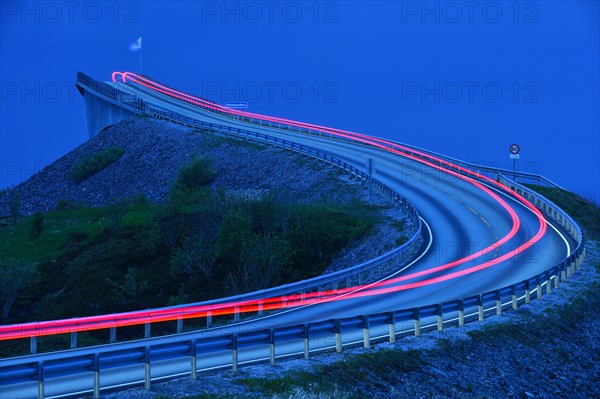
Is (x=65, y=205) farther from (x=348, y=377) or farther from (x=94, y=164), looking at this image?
(x=348, y=377)

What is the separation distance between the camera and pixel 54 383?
15.5 metres

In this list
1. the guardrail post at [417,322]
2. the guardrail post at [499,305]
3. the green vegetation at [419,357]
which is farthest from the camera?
the guardrail post at [499,305]

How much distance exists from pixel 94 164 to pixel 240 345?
237 ft

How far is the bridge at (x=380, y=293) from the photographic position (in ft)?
51.1

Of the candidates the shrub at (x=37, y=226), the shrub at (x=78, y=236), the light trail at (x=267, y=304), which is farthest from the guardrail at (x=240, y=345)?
the shrub at (x=37, y=226)

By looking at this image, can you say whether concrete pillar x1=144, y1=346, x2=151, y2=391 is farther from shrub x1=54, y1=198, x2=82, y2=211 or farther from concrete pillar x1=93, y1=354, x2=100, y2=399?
shrub x1=54, y1=198, x2=82, y2=211

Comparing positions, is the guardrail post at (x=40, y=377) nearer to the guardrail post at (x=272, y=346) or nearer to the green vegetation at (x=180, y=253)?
the guardrail post at (x=272, y=346)

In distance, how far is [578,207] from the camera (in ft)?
169

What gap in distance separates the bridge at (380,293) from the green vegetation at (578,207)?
1324mm

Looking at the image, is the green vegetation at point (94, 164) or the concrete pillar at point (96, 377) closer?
the concrete pillar at point (96, 377)

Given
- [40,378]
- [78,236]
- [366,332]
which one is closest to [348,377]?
[366,332]

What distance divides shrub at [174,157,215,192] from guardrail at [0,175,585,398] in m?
43.5

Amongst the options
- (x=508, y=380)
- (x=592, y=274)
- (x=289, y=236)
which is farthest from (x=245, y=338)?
(x=289, y=236)

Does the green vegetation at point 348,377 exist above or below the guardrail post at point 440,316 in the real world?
above
